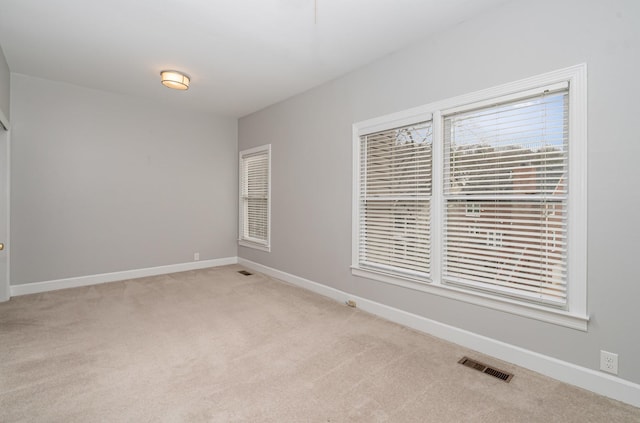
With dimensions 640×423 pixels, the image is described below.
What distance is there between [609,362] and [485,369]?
717 mm

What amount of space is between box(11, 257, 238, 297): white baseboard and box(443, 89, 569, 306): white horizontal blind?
418 centimetres

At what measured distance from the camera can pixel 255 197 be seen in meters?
5.39

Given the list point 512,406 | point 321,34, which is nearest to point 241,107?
point 321,34

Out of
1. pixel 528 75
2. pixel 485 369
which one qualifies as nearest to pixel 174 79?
pixel 528 75

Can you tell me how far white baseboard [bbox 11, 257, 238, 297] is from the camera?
3879 millimetres

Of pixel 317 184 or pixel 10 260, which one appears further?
pixel 317 184

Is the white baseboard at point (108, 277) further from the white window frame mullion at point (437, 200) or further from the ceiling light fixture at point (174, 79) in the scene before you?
the white window frame mullion at point (437, 200)

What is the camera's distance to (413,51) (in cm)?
291

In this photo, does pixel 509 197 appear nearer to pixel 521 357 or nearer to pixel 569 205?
pixel 569 205

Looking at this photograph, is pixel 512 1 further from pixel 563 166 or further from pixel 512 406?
pixel 512 406

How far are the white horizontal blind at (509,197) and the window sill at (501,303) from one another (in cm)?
7

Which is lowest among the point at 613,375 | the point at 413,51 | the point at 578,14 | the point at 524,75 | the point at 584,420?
the point at 584,420

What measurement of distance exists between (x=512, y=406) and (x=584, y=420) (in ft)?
1.16

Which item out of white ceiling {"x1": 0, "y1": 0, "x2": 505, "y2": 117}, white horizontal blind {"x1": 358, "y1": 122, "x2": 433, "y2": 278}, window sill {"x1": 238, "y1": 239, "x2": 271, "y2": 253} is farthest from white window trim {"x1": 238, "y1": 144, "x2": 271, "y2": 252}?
white horizontal blind {"x1": 358, "y1": 122, "x2": 433, "y2": 278}
